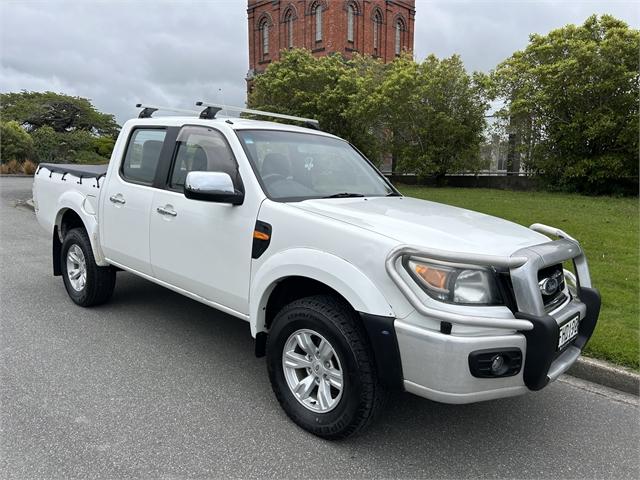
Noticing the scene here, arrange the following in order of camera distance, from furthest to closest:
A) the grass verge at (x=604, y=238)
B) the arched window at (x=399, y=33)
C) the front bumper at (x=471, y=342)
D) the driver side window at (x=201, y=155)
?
1. the arched window at (x=399, y=33)
2. the grass verge at (x=604, y=238)
3. the driver side window at (x=201, y=155)
4. the front bumper at (x=471, y=342)

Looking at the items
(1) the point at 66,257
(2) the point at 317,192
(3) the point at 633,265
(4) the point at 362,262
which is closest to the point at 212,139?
(2) the point at 317,192

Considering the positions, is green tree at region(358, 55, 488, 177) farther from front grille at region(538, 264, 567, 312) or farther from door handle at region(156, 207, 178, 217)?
front grille at region(538, 264, 567, 312)

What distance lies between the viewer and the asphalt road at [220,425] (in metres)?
2.72

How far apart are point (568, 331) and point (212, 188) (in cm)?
227

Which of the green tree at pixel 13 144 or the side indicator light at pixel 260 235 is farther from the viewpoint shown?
the green tree at pixel 13 144

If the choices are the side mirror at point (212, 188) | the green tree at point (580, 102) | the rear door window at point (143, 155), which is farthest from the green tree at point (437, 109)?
the side mirror at point (212, 188)

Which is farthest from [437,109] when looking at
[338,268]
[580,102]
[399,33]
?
[399,33]

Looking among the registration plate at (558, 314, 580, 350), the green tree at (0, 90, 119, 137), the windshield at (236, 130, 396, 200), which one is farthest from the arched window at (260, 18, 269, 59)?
the registration plate at (558, 314, 580, 350)

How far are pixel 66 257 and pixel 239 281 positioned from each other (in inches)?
115

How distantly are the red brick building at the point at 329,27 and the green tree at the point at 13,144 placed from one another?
63.6 feet

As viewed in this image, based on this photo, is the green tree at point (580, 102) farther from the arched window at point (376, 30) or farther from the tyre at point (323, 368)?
the arched window at point (376, 30)

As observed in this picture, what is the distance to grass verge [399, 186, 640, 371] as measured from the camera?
4184 millimetres

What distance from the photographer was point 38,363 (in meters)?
3.88

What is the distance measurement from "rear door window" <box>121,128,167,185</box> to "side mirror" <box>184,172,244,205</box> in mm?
1175
